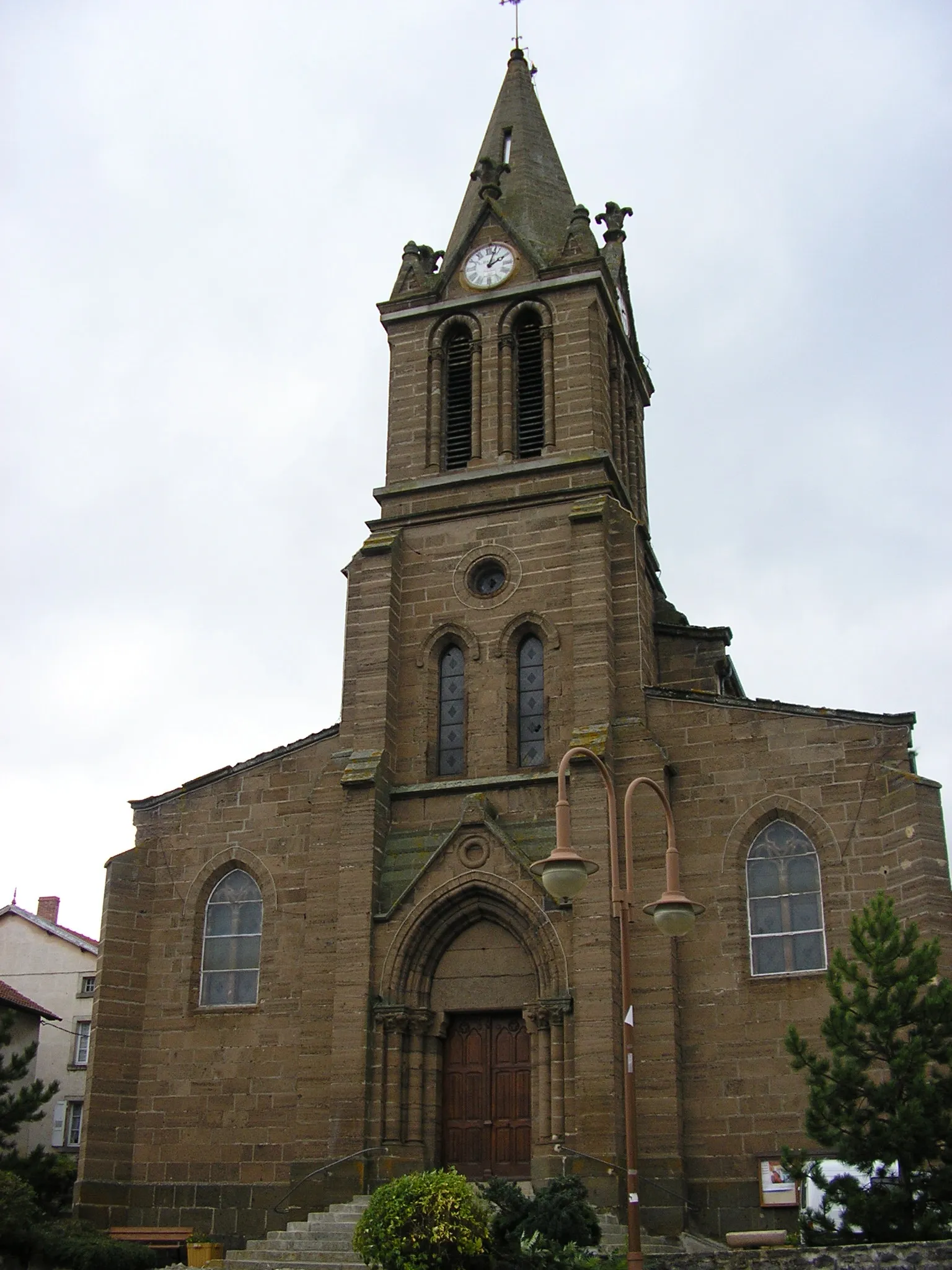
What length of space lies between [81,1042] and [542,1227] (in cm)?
3291

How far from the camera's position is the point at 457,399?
3178 cm

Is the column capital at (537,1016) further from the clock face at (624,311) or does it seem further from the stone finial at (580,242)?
the clock face at (624,311)

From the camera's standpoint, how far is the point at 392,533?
2967 centimetres

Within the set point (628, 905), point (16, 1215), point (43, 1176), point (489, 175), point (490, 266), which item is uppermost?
point (489, 175)

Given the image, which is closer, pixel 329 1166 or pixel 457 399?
pixel 329 1166

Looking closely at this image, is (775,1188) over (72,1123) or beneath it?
beneath

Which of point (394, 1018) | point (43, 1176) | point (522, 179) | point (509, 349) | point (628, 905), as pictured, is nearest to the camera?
point (628, 905)

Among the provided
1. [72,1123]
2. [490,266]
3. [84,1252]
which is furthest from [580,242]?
[72,1123]

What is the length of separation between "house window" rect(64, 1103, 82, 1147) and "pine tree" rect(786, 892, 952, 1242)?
3259 centimetres

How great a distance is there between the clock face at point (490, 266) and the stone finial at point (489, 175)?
130 centimetres

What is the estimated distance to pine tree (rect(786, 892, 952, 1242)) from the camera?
17703 millimetres

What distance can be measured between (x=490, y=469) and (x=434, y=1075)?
39.3 feet

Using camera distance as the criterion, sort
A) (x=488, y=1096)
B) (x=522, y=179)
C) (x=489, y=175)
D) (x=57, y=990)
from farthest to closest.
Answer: (x=57, y=990), (x=522, y=179), (x=489, y=175), (x=488, y=1096)

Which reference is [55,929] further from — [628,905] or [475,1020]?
[628,905]
